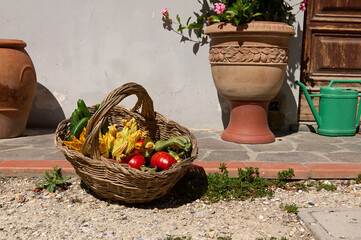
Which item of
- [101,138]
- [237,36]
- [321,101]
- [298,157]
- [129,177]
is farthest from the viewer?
[321,101]

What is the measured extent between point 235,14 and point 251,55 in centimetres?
40

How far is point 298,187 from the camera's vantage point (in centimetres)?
282

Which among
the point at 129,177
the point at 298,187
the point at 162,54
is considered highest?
the point at 162,54

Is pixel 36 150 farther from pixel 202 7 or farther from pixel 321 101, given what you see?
pixel 321 101

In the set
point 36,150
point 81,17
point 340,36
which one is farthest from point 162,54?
point 340,36

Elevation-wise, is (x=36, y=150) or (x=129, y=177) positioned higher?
(x=129, y=177)

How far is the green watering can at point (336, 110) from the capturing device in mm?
4156

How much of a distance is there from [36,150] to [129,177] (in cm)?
158

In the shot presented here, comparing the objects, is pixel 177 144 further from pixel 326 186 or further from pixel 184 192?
pixel 326 186

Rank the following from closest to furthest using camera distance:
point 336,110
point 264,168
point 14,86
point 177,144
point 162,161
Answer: point 162,161, point 177,144, point 264,168, point 14,86, point 336,110

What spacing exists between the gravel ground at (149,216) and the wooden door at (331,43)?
2.03m

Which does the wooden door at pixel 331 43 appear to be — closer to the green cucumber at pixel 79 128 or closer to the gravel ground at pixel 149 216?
the gravel ground at pixel 149 216

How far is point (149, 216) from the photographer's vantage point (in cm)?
237

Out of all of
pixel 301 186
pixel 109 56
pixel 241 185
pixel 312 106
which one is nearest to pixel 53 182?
pixel 241 185
